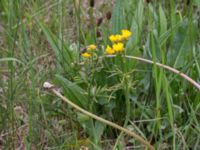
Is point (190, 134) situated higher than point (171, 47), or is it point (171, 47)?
point (171, 47)

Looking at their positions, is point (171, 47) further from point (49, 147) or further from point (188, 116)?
point (49, 147)

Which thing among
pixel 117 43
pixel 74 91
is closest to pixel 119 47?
pixel 117 43

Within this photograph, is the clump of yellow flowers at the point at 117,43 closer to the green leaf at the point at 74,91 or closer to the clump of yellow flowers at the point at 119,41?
the clump of yellow flowers at the point at 119,41

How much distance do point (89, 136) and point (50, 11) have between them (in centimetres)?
87

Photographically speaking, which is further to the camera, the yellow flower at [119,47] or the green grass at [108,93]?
the green grass at [108,93]

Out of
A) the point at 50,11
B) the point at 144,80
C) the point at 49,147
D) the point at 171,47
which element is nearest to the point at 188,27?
the point at 171,47

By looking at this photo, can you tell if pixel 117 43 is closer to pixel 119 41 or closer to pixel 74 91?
pixel 119 41

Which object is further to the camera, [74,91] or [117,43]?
[74,91]

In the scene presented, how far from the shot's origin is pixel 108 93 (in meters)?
1.62

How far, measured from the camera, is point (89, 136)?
1.57 m

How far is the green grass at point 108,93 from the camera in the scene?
4.84ft

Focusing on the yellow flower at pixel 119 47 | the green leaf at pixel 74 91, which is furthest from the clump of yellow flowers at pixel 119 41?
the green leaf at pixel 74 91

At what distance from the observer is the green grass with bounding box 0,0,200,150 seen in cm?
148

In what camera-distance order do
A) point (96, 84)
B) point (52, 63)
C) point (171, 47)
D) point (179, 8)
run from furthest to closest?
point (179, 8)
point (52, 63)
point (171, 47)
point (96, 84)
